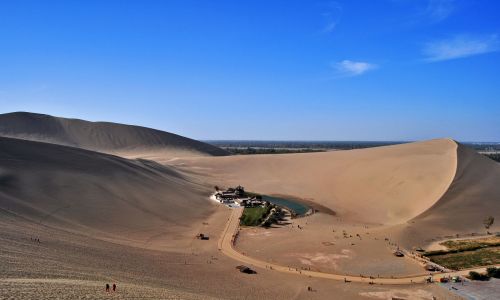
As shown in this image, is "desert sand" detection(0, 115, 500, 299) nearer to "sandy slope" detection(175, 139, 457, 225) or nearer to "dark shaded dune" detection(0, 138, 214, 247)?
"dark shaded dune" detection(0, 138, 214, 247)

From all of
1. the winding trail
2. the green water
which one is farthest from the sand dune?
the green water

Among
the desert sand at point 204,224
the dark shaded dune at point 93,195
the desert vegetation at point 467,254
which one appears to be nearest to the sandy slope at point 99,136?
the desert sand at point 204,224

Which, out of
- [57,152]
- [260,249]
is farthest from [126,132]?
[260,249]

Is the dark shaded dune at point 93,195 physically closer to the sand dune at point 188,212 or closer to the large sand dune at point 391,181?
the sand dune at point 188,212

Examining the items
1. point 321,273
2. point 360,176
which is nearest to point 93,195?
point 321,273

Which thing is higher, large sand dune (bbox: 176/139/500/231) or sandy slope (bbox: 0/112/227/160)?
sandy slope (bbox: 0/112/227/160)

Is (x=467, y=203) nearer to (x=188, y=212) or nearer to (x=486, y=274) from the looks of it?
(x=486, y=274)

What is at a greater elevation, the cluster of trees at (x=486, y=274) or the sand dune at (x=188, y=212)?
the sand dune at (x=188, y=212)
